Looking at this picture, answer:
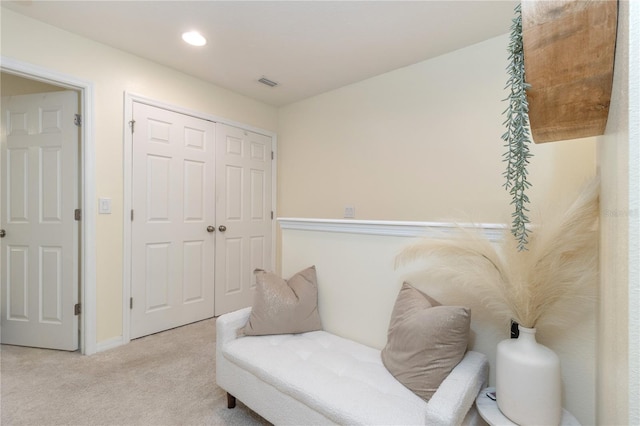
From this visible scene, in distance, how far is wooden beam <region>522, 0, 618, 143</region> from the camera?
63 cm

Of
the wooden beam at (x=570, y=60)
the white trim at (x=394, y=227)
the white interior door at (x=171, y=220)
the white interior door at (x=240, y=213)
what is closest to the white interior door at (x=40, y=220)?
the white interior door at (x=171, y=220)

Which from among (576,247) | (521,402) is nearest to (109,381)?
(521,402)

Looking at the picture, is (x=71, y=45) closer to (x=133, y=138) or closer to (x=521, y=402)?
(x=133, y=138)

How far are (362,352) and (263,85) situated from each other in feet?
9.01

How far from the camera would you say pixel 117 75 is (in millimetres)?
2393

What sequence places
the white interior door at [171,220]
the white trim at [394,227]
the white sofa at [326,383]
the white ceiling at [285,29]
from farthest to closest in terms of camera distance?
the white interior door at [171,220] < the white ceiling at [285,29] < the white trim at [394,227] < the white sofa at [326,383]

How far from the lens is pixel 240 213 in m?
3.32

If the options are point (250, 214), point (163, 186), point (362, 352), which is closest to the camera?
point (362, 352)

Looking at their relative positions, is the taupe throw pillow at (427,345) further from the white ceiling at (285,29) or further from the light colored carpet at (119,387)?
the white ceiling at (285,29)

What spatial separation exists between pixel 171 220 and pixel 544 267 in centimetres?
279

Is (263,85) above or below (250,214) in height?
above

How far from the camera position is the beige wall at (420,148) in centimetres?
217

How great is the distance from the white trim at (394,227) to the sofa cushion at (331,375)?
0.61 meters

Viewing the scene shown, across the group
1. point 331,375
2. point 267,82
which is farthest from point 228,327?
point 267,82
